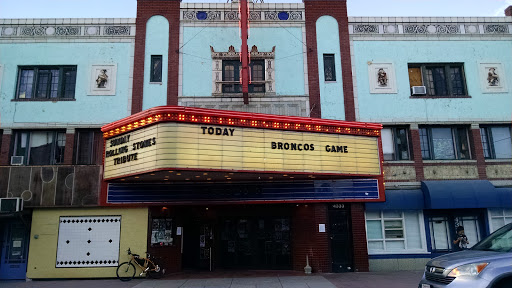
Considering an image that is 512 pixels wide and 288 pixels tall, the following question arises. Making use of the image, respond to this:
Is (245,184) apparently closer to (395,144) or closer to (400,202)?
(400,202)

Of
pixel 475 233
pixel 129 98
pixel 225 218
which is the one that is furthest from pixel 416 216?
pixel 129 98

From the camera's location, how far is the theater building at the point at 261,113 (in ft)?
54.3

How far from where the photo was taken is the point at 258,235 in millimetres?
18344

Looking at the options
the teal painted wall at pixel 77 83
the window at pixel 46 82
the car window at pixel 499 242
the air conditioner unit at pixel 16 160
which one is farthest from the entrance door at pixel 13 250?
the car window at pixel 499 242

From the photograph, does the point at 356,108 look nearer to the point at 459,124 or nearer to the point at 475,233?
the point at 459,124

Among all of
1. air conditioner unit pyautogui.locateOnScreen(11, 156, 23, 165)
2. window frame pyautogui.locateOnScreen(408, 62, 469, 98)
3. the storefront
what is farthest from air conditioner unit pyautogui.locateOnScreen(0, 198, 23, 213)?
window frame pyautogui.locateOnScreen(408, 62, 469, 98)

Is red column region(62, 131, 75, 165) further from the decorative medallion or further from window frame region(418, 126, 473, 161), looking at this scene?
window frame region(418, 126, 473, 161)

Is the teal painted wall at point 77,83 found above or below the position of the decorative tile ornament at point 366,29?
below

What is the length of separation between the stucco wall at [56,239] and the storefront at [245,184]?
1.74 feet

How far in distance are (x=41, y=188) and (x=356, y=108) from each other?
14398 mm

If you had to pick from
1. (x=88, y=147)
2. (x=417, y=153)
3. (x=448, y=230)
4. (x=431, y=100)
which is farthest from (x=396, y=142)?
(x=88, y=147)

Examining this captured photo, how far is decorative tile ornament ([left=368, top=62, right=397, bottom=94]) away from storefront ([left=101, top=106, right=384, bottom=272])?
3602mm

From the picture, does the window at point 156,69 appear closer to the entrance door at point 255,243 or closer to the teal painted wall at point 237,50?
the teal painted wall at point 237,50

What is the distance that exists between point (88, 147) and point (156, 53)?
5.33 metres
